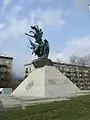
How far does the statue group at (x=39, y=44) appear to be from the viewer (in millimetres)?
28922

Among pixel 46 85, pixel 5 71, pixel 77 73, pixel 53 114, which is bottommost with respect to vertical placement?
pixel 53 114

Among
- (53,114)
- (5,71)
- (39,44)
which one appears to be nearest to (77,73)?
(5,71)

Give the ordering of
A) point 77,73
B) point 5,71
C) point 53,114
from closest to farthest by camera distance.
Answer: point 53,114 → point 5,71 → point 77,73

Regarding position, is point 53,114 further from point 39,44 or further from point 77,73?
point 77,73

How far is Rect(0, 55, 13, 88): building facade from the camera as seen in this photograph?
64.9 metres

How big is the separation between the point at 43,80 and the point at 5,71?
49142 mm

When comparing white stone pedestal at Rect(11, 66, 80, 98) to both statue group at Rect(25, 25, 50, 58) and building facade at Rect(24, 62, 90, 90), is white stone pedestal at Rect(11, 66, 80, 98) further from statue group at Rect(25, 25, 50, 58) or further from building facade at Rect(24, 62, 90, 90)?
building facade at Rect(24, 62, 90, 90)

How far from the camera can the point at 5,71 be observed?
72.6 m

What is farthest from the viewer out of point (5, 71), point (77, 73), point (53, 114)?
point (77, 73)

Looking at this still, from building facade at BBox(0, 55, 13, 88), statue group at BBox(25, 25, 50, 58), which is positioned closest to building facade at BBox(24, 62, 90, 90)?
building facade at BBox(0, 55, 13, 88)

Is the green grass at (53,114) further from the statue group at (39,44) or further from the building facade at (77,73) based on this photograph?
the building facade at (77,73)

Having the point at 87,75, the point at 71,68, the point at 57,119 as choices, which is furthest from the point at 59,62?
the point at 57,119

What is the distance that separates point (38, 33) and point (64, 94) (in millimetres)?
8737

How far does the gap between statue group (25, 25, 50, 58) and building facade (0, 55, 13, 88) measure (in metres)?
35.3
